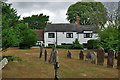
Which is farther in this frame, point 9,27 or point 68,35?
point 68,35

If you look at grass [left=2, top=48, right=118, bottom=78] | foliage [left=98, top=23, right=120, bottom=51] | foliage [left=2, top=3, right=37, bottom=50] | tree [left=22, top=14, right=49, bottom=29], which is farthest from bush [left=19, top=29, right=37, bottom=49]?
tree [left=22, top=14, right=49, bottom=29]

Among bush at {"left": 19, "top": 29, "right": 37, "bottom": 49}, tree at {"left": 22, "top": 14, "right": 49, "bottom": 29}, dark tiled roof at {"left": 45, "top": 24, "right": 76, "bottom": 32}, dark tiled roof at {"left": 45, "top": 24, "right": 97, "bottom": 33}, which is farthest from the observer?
tree at {"left": 22, "top": 14, "right": 49, "bottom": 29}

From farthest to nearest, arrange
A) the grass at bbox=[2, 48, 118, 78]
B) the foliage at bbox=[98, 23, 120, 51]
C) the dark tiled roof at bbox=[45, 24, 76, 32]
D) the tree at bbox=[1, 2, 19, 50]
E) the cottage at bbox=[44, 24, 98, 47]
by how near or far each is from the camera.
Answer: the dark tiled roof at bbox=[45, 24, 76, 32] → the cottage at bbox=[44, 24, 98, 47] → the foliage at bbox=[98, 23, 120, 51] → the tree at bbox=[1, 2, 19, 50] → the grass at bbox=[2, 48, 118, 78]

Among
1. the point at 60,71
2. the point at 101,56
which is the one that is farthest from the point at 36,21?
the point at 60,71

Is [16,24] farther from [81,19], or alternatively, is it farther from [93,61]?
[81,19]

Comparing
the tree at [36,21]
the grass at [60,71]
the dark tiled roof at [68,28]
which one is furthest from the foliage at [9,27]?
the tree at [36,21]

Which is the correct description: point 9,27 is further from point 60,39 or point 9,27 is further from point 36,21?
point 36,21

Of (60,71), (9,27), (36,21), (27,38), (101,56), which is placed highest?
(36,21)

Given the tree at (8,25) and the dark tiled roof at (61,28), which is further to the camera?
the dark tiled roof at (61,28)

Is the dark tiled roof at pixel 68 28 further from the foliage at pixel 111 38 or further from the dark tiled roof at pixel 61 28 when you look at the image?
the foliage at pixel 111 38


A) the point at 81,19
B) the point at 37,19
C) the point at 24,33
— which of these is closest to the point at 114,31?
the point at 24,33

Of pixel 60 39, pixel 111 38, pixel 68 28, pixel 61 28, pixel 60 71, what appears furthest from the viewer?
pixel 61 28

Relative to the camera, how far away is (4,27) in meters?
11.2

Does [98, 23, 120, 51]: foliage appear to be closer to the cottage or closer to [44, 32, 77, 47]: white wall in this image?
the cottage
